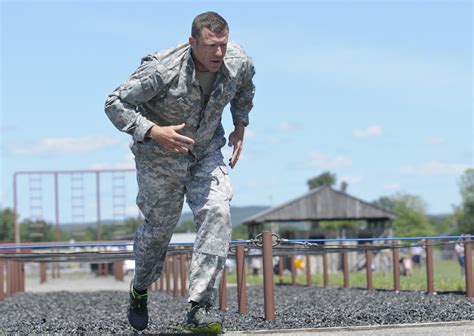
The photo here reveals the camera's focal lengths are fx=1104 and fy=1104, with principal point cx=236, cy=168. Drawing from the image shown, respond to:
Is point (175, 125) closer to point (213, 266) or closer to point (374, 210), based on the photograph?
point (213, 266)

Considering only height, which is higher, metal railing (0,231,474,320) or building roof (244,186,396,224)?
building roof (244,186,396,224)

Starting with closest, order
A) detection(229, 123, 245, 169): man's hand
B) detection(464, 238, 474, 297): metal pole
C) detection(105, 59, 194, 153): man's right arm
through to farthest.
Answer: detection(105, 59, 194, 153): man's right arm, detection(229, 123, 245, 169): man's hand, detection(464, 238, 474, 297): metal pole

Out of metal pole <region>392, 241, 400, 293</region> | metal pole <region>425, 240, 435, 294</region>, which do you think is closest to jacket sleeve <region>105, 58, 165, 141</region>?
metal pole <region>425, 240, 435, 294</region>

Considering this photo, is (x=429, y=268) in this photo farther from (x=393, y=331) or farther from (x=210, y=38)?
(x=210, y=38)

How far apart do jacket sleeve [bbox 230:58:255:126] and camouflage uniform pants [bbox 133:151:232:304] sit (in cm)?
37

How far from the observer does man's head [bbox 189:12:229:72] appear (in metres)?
6.73

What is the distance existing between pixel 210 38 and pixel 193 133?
0.66 meters

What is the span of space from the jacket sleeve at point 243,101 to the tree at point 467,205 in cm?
12365

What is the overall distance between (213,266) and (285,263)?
48.5m

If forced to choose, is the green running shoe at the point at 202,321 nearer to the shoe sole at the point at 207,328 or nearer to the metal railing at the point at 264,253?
the shoe sole at the point at 207,328

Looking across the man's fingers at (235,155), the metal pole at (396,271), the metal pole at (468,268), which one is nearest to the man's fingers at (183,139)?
the man's fingers at (235,155)

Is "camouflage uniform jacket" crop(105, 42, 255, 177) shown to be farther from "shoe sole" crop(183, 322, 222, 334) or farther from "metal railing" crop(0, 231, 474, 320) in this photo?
"metal railing" crop(0, 231, 474, 320)

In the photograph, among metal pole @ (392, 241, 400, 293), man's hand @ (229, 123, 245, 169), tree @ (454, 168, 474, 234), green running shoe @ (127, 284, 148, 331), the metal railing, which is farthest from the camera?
tree @ (454, 168, 474, 234)

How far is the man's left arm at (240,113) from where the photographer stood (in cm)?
739
